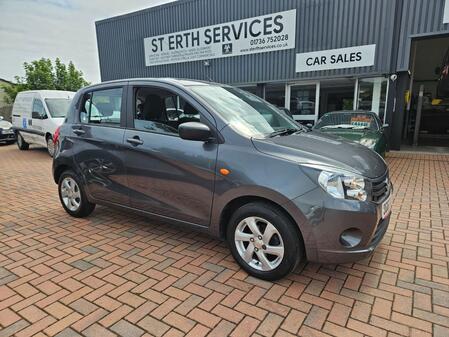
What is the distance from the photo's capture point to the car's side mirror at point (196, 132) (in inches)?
108

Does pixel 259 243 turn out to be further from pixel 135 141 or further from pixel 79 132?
pixel 79 132

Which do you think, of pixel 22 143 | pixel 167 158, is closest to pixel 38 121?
pixel 22 143

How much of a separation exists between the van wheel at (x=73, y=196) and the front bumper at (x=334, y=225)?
299 cm

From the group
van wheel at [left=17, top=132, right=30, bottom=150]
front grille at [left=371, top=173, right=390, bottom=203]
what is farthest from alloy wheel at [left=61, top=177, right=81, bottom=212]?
van wheel at [left=17, top=132, right=30, bottom=150]

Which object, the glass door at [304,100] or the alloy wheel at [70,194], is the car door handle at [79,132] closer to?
the alloy wheel at [70,194]

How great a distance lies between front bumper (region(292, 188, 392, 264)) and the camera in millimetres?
2322

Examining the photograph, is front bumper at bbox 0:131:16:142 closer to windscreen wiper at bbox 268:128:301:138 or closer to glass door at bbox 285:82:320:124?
glass door at bbox 285:82:320:124

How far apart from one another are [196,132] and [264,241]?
1105 mm

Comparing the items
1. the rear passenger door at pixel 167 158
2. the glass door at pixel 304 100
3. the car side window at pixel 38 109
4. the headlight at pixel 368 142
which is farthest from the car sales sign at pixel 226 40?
the rear passenger door at pixel 167 158

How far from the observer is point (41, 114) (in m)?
9.90

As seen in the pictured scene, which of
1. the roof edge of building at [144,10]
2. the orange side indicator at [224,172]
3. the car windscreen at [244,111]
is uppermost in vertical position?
the roof edge of building at [144,10]

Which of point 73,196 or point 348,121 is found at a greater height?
point 348,121

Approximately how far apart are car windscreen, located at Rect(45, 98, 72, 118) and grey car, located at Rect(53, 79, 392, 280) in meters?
6.72

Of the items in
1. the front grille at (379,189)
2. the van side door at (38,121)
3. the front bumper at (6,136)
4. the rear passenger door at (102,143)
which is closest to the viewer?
the front grille at (379,189)
